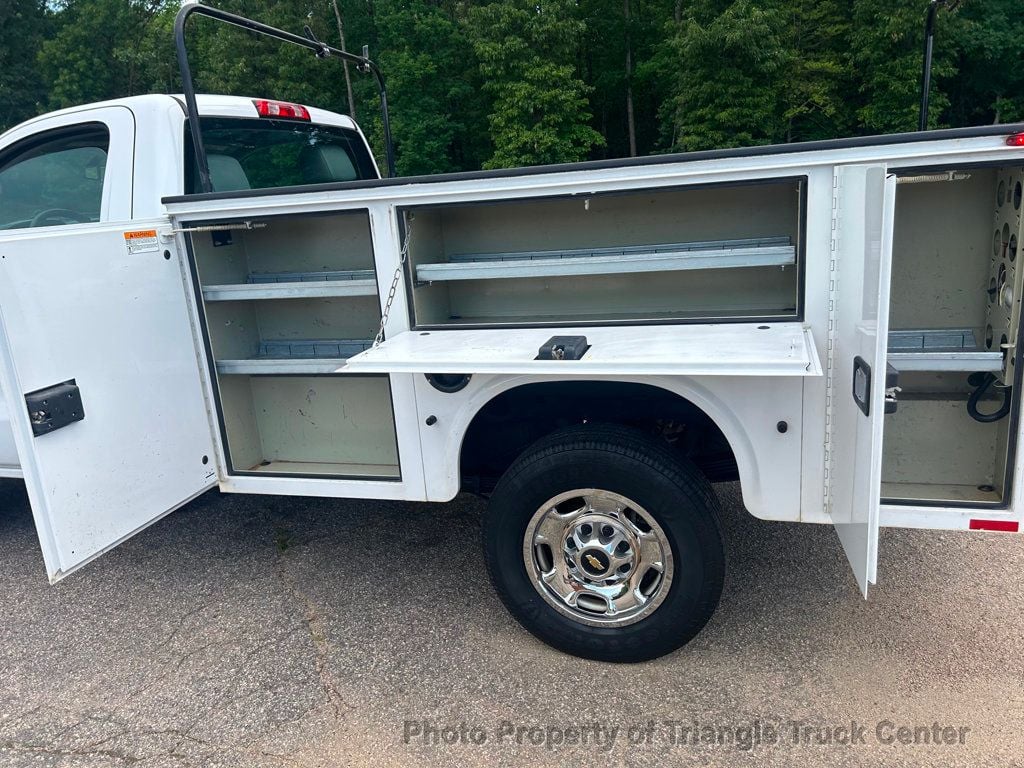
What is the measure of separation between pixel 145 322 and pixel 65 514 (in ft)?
2.66

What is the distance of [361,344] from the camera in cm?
360

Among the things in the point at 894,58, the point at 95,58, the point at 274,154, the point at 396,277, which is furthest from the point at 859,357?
the point at 95,58

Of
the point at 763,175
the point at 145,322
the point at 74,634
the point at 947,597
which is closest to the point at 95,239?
the point at 145,322

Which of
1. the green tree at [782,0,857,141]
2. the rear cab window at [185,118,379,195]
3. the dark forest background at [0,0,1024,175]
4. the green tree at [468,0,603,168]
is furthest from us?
Answer: the green tree at [468,0,603,168]

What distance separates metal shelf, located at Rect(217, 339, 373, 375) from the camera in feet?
10.5

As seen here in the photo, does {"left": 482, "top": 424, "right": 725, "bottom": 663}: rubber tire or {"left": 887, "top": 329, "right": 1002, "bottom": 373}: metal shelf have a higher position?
{"left": 887, "top": 329, "right": 1002, "bottom": 373}: metal shelf

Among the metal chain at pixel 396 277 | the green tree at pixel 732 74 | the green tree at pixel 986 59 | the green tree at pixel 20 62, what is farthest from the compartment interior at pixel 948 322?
the green tree at pixel 20 62

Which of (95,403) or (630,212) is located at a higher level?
(630,212)

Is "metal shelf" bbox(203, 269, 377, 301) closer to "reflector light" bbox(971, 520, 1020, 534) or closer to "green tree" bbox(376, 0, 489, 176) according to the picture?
"reflector light" bbox(971, 520, 1020, 534)

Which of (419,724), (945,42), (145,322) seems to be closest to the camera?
(419,724)

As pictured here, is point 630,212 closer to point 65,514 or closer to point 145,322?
point 145,322

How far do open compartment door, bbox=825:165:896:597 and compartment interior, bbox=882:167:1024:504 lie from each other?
356 millimetres

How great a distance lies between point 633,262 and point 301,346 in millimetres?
1811

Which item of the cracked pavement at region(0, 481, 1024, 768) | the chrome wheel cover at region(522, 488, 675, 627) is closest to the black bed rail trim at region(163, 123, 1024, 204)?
the chrome wheel cover at region(522, 488, 675, 627)
